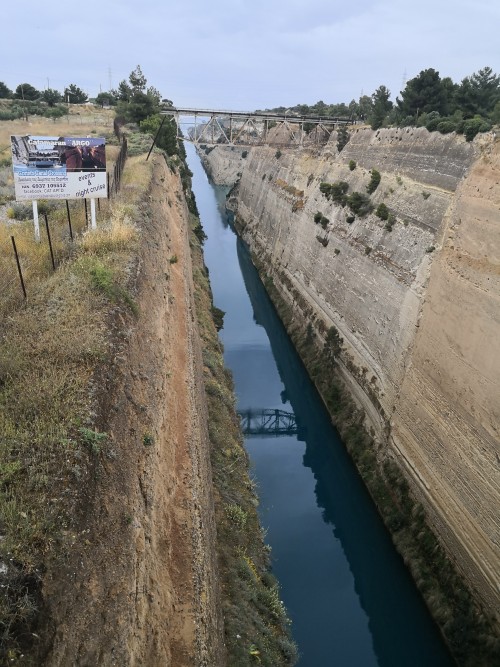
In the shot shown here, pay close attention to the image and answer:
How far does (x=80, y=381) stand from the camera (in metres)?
4.88

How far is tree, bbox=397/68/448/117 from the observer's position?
22719mm

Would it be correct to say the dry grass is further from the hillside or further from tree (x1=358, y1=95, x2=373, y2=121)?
tree (x1=358, y1=95, x2=373, y2=121)

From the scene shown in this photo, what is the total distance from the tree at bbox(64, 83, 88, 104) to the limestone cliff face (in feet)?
122

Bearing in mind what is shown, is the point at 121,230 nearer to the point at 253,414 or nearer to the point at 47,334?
the point at 47,334

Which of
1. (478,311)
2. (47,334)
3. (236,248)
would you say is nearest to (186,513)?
(47,334)

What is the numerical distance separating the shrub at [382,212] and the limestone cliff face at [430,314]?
0.67ft

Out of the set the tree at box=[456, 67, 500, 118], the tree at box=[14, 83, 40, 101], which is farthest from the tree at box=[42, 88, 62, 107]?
the tree at box=[456, 67, 500, 118]

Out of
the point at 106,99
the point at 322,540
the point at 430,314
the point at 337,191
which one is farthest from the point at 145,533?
the point at 106,99

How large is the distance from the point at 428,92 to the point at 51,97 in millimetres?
31920

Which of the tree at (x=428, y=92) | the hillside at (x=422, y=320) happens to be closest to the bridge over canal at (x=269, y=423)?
the hillside at (x=422, y=320)

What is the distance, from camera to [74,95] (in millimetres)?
47125

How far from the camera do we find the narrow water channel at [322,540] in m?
9.08

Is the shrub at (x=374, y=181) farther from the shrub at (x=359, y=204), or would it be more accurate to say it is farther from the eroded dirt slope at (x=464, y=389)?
the eroded dirt slope at (x=464, y=389)

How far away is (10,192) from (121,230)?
6199 mm
